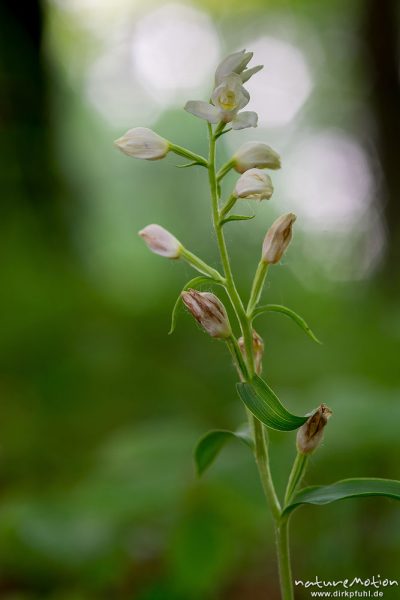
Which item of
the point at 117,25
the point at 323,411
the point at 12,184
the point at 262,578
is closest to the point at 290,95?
the point at 12,184

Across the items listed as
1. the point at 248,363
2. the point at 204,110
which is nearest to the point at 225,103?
the point at 204,110

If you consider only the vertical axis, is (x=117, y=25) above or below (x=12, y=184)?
above

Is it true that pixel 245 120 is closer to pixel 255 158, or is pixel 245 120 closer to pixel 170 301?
pixel 255 158

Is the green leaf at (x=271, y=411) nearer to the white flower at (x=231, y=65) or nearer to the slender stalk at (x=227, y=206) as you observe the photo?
the slender stalk at (x=227, y=206)

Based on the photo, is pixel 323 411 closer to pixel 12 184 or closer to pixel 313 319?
pixel 313 319

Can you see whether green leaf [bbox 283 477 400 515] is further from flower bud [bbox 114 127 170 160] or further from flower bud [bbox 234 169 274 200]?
flower bud [bbox 114 127 170 160]
